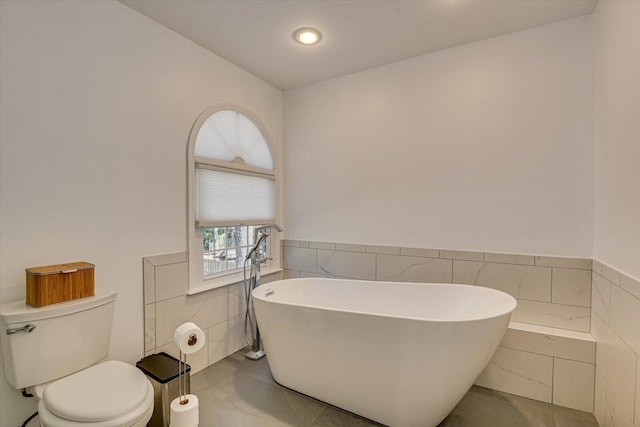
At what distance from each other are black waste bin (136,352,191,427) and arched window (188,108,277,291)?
0.62 m

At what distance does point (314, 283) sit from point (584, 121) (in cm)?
224

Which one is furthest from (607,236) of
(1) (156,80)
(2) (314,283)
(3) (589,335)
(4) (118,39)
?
(4) (118,39)

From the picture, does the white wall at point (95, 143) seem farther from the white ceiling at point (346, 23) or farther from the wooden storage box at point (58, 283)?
the white ceiling at point (346, 23)

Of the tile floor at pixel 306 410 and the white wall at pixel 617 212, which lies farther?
the tile floor at pixel 306 410

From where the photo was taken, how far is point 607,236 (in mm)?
1795

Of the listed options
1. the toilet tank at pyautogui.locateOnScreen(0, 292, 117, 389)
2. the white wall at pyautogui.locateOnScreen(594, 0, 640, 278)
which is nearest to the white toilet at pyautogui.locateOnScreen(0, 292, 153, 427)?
the toilet tank at pyautogui.locateOnScreen(0, 292, 117, 389)

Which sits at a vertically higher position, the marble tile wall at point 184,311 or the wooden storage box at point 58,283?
the wooden storage box at point 58,283

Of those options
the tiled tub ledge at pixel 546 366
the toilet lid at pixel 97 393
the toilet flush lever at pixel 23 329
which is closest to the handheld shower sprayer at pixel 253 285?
the toilet lid at pixel 97 393

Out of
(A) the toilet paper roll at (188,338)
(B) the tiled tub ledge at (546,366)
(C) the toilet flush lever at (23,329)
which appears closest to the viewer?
(C) the toilet flush lever at (23,329)

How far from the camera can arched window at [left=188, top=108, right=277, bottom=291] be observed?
2.38 metres

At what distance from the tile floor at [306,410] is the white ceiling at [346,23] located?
2539 mm

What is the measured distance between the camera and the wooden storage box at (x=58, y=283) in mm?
1422

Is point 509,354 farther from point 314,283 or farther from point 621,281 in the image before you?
point 314,283

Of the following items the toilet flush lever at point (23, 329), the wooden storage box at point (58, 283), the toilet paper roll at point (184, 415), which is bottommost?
the toilet paper roll at point (184, 415)
